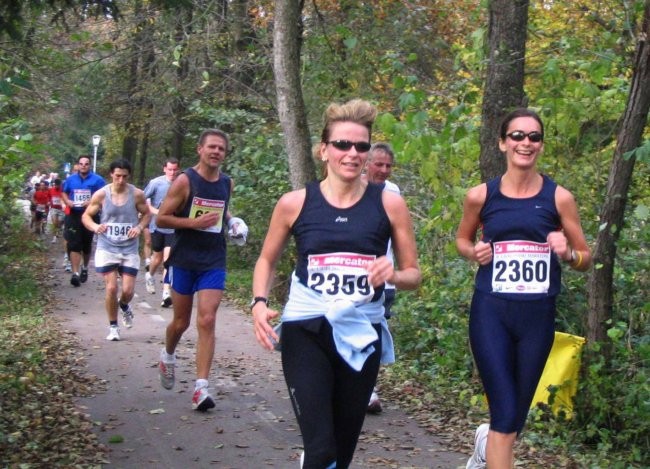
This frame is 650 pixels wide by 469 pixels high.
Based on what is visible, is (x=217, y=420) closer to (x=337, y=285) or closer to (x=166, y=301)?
(x=337, y=285)

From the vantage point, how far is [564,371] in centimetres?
787

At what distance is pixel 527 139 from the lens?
231 inches

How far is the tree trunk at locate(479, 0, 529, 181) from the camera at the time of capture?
886cm

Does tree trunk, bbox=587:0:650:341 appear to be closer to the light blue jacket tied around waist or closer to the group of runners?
the group of runners

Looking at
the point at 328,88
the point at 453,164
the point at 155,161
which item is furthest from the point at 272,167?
the point at 155,161

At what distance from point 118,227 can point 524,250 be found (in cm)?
750

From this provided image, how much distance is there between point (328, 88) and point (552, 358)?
34.6ft

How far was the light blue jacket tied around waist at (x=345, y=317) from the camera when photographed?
15.6 ft

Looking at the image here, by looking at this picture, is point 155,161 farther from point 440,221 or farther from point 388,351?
point 388,351

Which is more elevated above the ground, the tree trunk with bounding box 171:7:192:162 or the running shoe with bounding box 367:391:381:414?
the tree trunk with bounding box 171:7:192:162

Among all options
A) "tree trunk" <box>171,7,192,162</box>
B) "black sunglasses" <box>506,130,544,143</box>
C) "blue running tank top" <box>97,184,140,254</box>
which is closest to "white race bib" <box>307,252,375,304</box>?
"black sunglasses" <box>506,130,544,143</box>

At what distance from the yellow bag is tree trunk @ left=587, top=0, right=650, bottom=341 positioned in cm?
16

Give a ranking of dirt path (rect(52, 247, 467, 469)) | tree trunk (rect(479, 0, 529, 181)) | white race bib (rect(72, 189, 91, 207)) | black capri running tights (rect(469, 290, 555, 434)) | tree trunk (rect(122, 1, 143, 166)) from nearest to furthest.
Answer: black capri running tights (rect(469, 290, 555, 434))
dirt path (rect(52, 247, 467, 469))
tree trunk (rect(479, 0, 529, 181))
white race bib (rect(72, 189, 91, 207))
tree trunk (rect(122, 1, 143, 166))

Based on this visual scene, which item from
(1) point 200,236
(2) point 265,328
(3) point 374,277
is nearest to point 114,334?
(1) point 200,236
